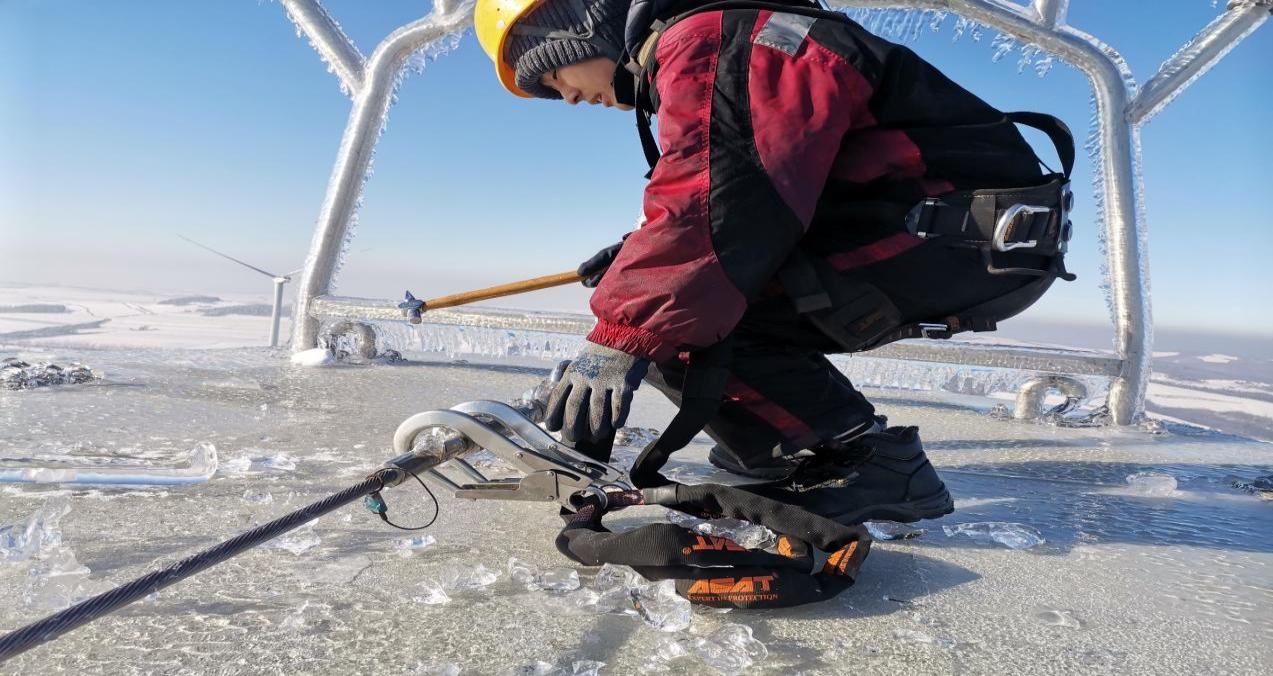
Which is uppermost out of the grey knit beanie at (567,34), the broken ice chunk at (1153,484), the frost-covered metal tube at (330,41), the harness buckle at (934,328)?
the frost-covered metal tube at (330,41)

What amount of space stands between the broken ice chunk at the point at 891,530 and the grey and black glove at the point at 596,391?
45cm

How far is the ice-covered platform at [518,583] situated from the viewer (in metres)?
0.68

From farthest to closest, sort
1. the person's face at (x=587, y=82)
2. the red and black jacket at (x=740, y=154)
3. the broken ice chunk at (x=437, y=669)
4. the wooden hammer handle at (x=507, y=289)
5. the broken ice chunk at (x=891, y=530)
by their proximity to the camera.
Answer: the wooden hammer handle at (x=507, y=289) < the person's face at (x=587, y=82) < the broken ice chunk at (x=891, y=530) < the red and black jacket at (x=740, y=154) < the broken ice chunk at (x=437, y=669)

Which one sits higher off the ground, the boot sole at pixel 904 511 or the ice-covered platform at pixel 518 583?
the boot sole at pixel 904 511

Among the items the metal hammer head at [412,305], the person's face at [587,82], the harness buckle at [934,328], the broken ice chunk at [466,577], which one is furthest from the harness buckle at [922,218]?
the metal hammer head at [412,305]

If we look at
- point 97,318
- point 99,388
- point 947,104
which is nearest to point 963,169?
point 947,104

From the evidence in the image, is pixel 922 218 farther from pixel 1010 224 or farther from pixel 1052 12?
pixel 1052 12

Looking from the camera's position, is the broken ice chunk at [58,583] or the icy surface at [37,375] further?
the icy surface at [37,375]

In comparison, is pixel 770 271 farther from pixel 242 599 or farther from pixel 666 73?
pixel 242 599

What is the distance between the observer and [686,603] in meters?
0.77

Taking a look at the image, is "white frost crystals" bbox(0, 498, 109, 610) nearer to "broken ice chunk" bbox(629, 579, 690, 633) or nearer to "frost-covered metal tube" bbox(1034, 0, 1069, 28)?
"broken ice chunk" bbox(629, 579, 690, 633)

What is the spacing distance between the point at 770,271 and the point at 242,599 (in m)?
0.73

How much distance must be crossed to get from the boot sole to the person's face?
2.69 feet

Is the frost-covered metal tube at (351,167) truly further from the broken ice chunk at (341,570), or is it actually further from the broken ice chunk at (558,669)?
the broken ice chunk at (558,669)
